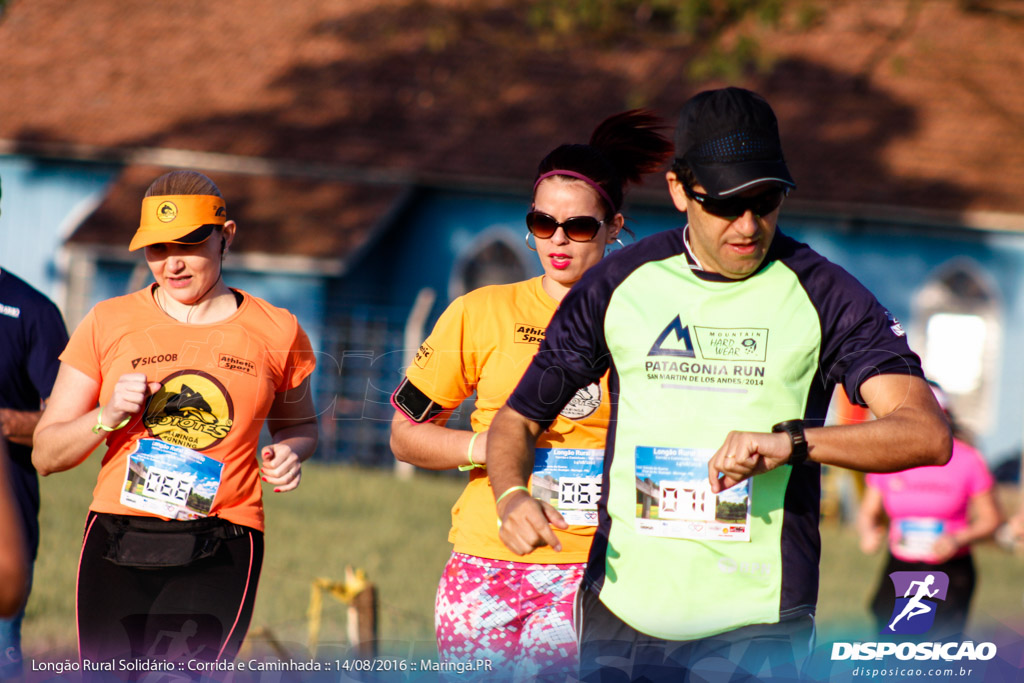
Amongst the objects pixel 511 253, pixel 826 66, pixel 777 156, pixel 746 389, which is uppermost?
pixel 826 66

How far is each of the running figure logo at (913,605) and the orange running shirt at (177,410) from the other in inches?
82.5

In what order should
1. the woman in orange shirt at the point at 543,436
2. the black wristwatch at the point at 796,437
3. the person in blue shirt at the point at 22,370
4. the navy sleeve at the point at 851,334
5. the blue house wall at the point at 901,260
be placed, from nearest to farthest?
1. the black wristwatch at the point at 796,437
2. the navy sleeve at the point at 851,334
3. the woman in orange shirt at the point at 543,436
4. the person in blue shirt at the point at 22,370
5. the blue house wall at the point at 901,260

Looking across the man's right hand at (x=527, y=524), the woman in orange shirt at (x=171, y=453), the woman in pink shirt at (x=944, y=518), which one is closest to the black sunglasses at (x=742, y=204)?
the man's right hand at (x=527, y=524)

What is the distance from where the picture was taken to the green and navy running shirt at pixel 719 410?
2867 millimetres

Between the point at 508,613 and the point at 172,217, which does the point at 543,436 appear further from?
the point at 172,217

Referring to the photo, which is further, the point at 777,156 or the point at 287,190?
the point at 287,190

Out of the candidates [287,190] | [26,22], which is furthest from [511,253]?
[26,22]

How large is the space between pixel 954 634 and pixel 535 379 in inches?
61.9

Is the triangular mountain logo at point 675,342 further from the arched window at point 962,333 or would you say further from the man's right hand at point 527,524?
the arched window at point 962,333

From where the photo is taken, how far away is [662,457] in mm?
2936

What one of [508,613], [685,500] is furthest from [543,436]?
[685,500]

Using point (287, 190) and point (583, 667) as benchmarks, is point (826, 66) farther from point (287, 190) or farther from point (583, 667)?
point (583, 667)

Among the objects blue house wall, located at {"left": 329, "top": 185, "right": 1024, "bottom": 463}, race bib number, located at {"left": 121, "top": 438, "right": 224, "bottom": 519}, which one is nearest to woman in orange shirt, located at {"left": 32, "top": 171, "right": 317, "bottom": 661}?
Answer: race bib number, located at {"left": 121, "top": 438, "right": 224, "bottom": 519}

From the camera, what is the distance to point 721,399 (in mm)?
2877
